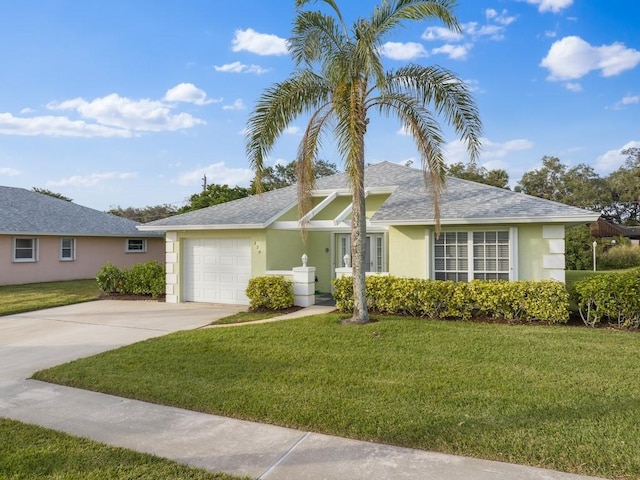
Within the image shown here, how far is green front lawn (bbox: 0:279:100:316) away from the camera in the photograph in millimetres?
13422

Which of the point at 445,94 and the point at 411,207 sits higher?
the point at 445,94

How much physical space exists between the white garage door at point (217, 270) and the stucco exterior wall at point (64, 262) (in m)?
11.4

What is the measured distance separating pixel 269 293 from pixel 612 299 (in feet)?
27.4

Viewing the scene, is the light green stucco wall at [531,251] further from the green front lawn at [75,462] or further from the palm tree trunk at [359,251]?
Result: the green front lawn at [75,462]

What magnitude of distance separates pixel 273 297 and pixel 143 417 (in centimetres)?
731

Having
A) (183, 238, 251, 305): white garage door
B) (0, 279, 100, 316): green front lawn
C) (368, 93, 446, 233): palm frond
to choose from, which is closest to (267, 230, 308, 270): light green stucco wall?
(183, 238, 251, 305): white garage door

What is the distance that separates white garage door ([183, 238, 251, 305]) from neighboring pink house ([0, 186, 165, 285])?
10.9 m

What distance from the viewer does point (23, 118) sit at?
20.8m

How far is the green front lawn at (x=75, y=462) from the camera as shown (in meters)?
3.56

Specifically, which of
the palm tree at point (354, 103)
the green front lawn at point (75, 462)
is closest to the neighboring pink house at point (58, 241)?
the palm tree at point (354, 103)

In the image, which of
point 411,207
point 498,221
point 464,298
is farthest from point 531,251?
point 411,207

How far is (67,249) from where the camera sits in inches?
878

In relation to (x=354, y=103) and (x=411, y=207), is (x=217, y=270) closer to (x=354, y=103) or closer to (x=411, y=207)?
(x=411, y=207)

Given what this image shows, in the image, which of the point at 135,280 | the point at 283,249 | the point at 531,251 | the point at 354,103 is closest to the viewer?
the point at 354,103
